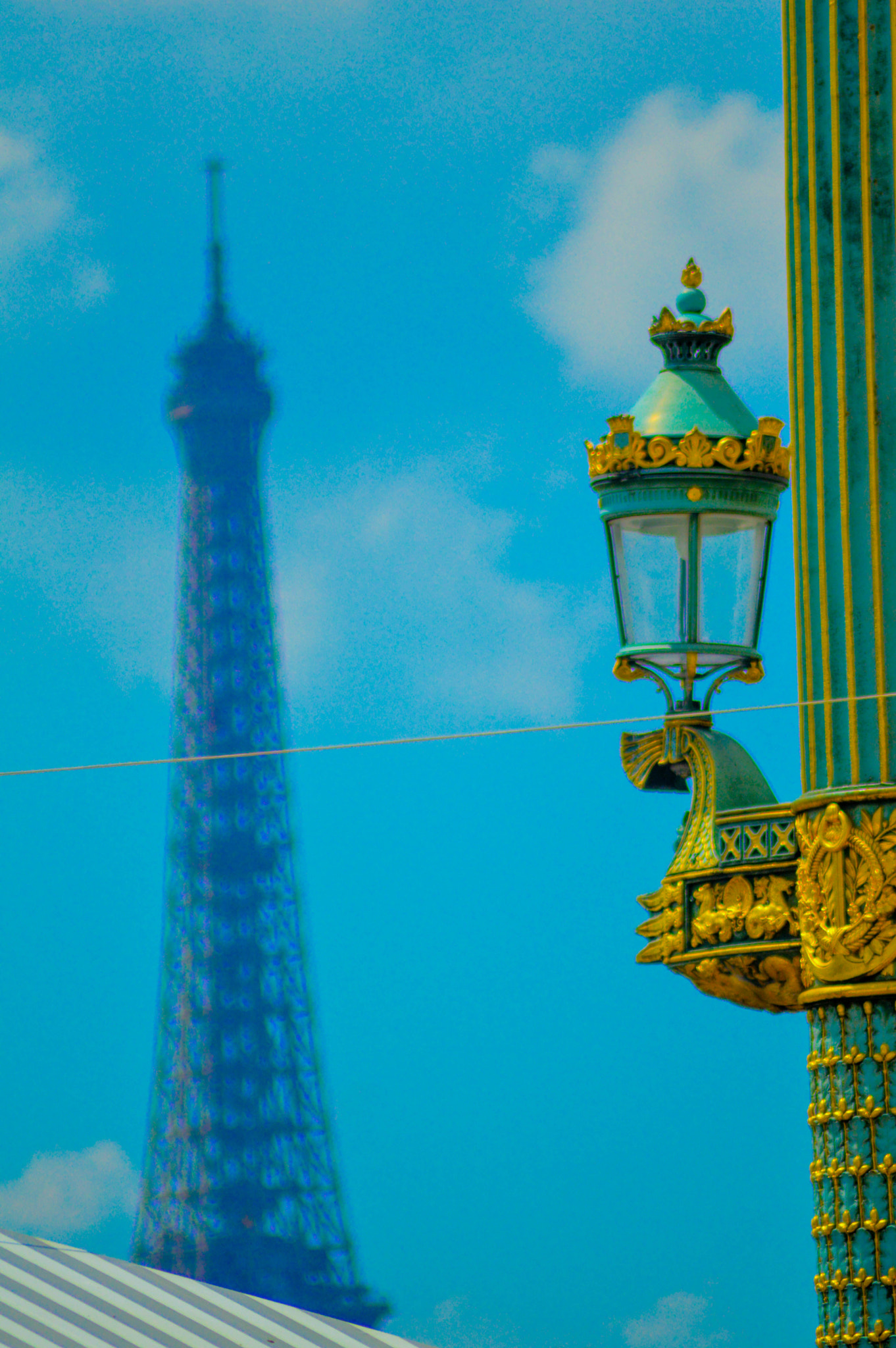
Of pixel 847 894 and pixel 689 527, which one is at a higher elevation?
pixel 689 527

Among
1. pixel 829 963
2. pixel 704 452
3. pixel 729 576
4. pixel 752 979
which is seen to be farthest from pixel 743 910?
pixel 704 452

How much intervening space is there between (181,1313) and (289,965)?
43.7 metres

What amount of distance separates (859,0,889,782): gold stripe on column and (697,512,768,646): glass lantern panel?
3.14ft

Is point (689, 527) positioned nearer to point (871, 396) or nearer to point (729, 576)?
point (729, 576)

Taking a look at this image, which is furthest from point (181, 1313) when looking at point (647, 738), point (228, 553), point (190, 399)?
point (190, 399)

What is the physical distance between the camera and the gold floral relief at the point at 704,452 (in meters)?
7.95

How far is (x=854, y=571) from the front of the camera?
715 centimetres

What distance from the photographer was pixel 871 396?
283 inches

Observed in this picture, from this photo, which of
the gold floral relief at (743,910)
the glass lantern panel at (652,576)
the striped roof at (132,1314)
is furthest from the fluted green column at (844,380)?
the striped roof at (132,1314)

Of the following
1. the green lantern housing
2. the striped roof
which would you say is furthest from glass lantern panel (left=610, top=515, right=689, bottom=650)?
the striped roof

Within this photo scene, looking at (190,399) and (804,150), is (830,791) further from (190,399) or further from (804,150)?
(190,399)

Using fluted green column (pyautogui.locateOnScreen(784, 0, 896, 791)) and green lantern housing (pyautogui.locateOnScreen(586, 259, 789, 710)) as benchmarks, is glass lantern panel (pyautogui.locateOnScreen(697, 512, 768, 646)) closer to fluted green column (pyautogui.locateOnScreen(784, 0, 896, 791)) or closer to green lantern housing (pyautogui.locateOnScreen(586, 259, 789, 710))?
green lantern housing (pyautogui.locateOnScreen(586, 259, 789, 710))

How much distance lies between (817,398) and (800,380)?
12 cm

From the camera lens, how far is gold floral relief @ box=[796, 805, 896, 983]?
6926 mm
